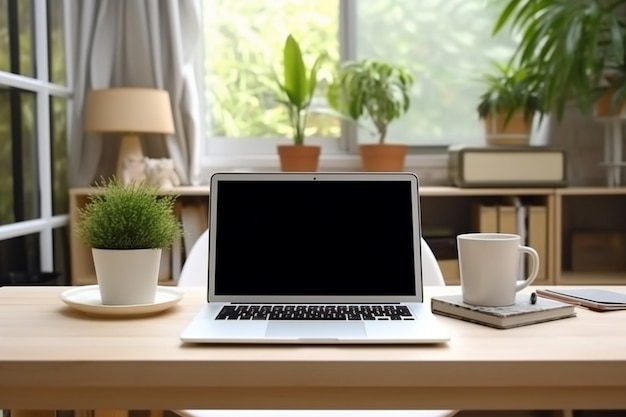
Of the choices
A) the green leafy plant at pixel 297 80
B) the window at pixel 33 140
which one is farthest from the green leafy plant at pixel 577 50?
the window at pixel 33 140

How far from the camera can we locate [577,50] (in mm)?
2182

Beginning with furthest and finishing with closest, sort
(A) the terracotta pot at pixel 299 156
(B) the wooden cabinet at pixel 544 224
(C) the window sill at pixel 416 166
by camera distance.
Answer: (C) the window sill at pixel 416 166
(A) the terracotta pot at pixel 299 156
(B) the wooden cabinet at pixel 544 224

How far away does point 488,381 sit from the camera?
782 mm

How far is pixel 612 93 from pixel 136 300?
191cm

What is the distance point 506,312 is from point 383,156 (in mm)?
1530

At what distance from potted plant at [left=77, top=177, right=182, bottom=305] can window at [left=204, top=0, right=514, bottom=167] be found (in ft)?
5.60

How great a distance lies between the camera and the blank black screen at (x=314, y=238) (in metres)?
1.08

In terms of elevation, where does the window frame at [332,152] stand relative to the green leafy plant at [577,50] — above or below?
below

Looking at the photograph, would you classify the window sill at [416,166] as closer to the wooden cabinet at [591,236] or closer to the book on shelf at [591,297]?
the wooden cabinet at [591,236]

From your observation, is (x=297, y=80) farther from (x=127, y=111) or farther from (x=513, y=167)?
(x=513, y=167)

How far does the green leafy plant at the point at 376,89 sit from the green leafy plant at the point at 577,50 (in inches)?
17.0

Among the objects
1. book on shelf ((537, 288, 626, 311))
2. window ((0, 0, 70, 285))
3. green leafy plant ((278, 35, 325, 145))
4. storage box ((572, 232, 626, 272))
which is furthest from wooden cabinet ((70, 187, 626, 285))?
book on shelf ((537, 288, 626, 311))

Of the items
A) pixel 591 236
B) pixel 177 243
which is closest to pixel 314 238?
pixel 177 243

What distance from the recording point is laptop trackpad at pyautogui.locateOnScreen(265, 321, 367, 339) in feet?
2.85
